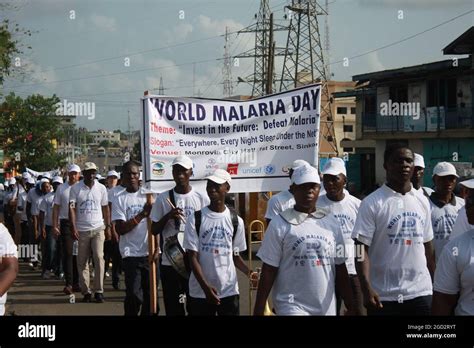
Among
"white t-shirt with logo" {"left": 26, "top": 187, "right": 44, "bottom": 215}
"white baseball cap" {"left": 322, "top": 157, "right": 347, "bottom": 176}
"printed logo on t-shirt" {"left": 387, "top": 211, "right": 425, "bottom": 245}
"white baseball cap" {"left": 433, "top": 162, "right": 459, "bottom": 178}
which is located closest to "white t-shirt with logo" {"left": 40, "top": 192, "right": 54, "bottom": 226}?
"white t-shirt with logo" {"left": 26, "top": 187, "right": 44, "bottom": 215}

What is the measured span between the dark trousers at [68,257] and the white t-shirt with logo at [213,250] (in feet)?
18.9

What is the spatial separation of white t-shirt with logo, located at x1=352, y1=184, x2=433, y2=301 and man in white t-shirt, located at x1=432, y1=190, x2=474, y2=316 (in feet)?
3.86

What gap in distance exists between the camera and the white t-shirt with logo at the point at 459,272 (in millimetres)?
4773

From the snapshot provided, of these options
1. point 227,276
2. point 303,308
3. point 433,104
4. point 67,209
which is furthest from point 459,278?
point 433,104

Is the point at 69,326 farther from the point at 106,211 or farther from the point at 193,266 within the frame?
the point at 106,211

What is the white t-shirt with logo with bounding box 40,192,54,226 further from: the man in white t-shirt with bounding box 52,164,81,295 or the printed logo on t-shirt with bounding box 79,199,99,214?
the printed logo on t-shirt with bounding box 79,199,99,214

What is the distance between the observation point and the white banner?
8.00 meters

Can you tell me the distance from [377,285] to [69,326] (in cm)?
246

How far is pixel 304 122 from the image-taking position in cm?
798

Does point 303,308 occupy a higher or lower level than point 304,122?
lower

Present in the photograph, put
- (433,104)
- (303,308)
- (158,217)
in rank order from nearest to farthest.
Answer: (303,308)
(158,217)
(433,104)

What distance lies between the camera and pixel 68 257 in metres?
12.0

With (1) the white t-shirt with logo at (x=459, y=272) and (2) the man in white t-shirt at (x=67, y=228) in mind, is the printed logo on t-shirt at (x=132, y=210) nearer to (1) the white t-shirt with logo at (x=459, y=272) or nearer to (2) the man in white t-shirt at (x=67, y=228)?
(2) the man in white t-shirt at (x=67, y=228)

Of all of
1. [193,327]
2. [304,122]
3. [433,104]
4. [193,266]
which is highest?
[433,104]
